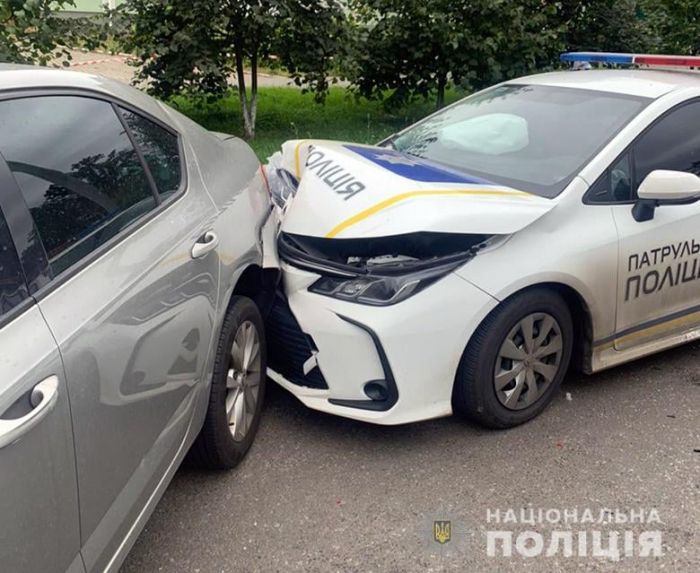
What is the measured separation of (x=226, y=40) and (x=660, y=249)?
569 cm

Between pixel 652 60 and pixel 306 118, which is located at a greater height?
pixel 652 60

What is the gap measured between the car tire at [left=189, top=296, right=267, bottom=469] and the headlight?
1.25 feet

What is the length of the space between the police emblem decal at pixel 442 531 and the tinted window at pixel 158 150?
1.63 meters

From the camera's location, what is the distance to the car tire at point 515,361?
3.08 m

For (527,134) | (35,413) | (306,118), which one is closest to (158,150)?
(35,413)

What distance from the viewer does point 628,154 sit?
11.4 feet

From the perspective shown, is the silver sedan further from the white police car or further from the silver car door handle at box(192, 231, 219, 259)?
the white police car

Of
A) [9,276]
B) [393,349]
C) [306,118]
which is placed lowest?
[306,118]

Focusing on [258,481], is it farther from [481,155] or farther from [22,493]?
[481,155]

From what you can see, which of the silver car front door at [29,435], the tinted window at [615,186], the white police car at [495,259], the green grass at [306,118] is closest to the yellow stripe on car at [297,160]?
the white police car at [495,259]

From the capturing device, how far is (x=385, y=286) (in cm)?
302

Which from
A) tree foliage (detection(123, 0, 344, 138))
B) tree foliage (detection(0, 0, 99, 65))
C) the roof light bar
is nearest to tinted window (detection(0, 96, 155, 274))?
tree foliage (detection(0, 0, 99, 65))

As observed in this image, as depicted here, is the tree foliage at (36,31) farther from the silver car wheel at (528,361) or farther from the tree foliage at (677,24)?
the tree foliage at (677,24)

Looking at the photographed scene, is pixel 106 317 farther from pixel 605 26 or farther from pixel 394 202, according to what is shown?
pixel 605 26
